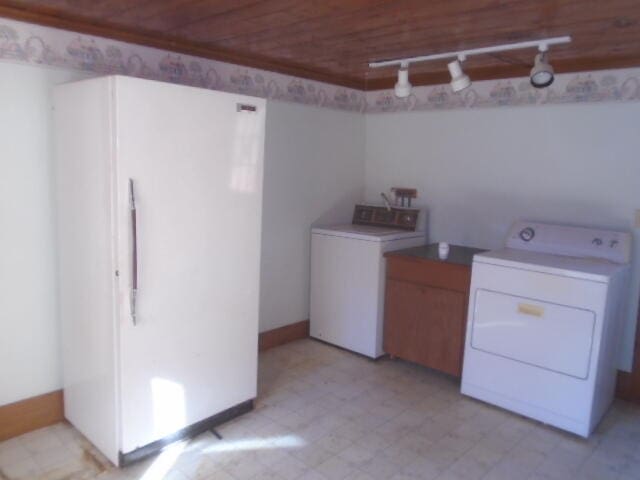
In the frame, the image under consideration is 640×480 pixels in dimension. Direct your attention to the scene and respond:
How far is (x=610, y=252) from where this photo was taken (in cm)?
287

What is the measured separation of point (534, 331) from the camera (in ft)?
8.91

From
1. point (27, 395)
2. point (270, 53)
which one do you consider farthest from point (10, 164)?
point (270, 53)

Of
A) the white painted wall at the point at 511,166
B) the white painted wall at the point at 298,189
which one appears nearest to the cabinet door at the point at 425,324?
the white painted wall at the point at 511,166

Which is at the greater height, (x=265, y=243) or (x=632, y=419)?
(x=265, y=243)

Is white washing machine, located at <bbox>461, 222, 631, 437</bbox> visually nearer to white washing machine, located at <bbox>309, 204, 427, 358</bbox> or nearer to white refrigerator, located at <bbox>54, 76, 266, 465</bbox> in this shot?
white washing machine, located at <bbox>309, 204, 427, 358</bbox>

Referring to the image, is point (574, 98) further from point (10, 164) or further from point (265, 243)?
point (10, 164)

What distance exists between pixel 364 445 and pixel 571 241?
169 cm

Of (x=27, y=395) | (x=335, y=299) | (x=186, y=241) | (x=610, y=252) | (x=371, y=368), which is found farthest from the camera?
(x=335, y=299)

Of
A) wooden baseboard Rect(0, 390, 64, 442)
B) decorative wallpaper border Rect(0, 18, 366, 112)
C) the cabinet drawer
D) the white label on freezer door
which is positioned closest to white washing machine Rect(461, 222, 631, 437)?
the white label on freezer door

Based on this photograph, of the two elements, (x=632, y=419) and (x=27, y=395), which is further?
(x=632, y=419)

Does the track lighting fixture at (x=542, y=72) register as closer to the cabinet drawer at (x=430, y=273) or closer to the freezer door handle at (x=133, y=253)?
the cabinet drawer at (x=430, y=273)

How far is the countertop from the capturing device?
3156 millimetres

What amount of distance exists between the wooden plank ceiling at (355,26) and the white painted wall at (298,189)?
0.52 meters

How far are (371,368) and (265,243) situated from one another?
1130 mm
